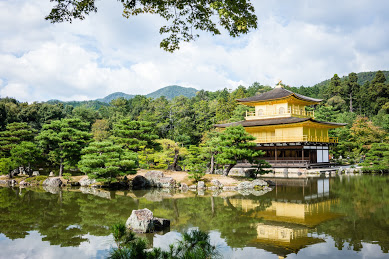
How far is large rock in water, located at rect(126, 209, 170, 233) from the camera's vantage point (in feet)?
25.7

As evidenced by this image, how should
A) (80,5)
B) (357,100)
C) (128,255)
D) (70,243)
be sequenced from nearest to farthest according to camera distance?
(128,255)
(80,5)
(70,243)
(357,100)

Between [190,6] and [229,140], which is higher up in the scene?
[190,6]

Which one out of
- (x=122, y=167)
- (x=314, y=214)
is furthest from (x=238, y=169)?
(x=314, y=214)

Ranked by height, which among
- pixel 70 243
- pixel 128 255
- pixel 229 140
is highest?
pixel 229 140

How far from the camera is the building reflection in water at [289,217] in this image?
21.9ft

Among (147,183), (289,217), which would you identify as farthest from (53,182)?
(289,217)

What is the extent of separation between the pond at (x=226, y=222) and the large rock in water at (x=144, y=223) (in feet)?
0.98

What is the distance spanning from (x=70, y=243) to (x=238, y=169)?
1901 centimetres

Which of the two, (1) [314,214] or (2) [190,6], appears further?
(1) [314,214]

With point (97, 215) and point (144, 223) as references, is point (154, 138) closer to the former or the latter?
point (97, 215)

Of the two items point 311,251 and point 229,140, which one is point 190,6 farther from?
point 229,140

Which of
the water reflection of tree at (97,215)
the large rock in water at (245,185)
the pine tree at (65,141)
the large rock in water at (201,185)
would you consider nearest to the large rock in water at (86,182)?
the pine tree at (65,141)

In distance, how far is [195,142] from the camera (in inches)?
1344

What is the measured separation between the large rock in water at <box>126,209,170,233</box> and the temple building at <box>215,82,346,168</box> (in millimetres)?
18988
